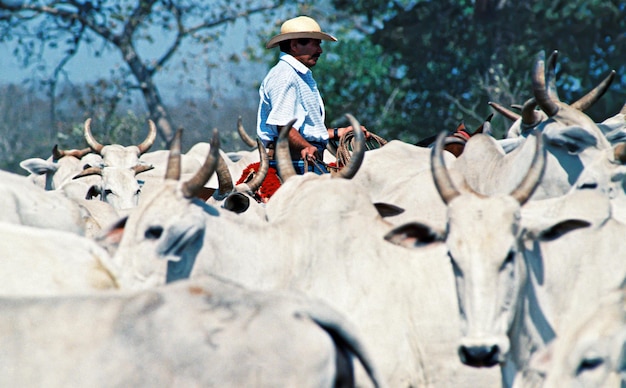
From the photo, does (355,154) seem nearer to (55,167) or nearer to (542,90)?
(542,90)

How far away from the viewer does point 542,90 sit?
6766 millimetres

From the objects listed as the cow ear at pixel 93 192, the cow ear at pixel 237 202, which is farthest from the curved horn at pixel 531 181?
the cow ear at pixel 93 192

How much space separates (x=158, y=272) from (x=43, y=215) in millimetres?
1097

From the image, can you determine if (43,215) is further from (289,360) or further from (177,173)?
(289,360)

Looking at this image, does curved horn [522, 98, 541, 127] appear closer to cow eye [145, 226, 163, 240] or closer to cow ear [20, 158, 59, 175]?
cow eye [145, 226, 163, 240]

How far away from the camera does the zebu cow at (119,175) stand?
9.35 meters

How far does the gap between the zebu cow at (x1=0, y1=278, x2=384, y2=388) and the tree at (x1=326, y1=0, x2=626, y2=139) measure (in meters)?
16.8

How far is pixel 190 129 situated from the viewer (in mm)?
35125

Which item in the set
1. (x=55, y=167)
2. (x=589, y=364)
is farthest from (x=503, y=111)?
(x=55, y=167)

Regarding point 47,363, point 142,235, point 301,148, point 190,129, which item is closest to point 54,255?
point 142,235

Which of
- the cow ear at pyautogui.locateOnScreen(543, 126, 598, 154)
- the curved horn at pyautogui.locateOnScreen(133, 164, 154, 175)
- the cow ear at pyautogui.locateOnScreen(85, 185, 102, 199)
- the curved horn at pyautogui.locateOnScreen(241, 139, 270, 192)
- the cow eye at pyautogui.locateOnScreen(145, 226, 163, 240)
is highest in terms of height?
the cow ear at pyautogui.locateOnScreen(543, 126, 598, 154)

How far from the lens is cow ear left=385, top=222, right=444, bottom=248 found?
181 inches

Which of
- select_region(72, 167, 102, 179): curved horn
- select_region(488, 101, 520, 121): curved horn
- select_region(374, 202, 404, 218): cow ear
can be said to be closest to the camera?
select_region(374, 202, 404, 218): cow ear

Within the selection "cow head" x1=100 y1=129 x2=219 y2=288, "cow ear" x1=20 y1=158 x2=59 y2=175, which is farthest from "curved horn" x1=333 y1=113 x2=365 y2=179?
"cow ear" x1=20 y1=158 x2=59 y2=175
